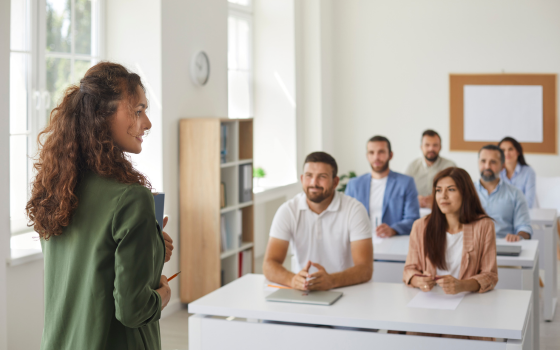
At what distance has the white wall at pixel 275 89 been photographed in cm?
754

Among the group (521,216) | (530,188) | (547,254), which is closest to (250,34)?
(530,188)

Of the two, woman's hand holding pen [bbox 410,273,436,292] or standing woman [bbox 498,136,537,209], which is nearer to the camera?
woman's hand holding pen [bbox 410,273,436,292]

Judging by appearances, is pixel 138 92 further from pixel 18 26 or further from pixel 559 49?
pixel 559 49

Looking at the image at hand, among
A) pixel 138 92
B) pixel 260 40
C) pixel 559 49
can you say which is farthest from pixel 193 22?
pixel 559 49

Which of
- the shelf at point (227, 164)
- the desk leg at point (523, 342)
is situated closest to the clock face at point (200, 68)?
the shelf at point (227, 164)

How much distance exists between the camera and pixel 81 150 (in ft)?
4.42

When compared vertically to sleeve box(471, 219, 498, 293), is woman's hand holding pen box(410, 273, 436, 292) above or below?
below

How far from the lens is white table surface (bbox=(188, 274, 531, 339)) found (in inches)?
87.0

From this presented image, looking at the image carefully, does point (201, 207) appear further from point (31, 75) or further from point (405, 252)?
point (405, 252)

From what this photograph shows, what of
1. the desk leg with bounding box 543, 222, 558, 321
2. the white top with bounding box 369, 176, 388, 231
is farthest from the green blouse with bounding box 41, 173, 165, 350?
the desk leg with bounding box 543, 222, 558, 321

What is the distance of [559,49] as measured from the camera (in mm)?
7129

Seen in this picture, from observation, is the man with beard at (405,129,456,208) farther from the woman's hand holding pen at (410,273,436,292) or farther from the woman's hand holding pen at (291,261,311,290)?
the woman's hand holding pen at (291,261,311,290)

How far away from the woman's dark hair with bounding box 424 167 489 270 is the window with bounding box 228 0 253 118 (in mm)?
4477

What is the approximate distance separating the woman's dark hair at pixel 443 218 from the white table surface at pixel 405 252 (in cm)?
56
